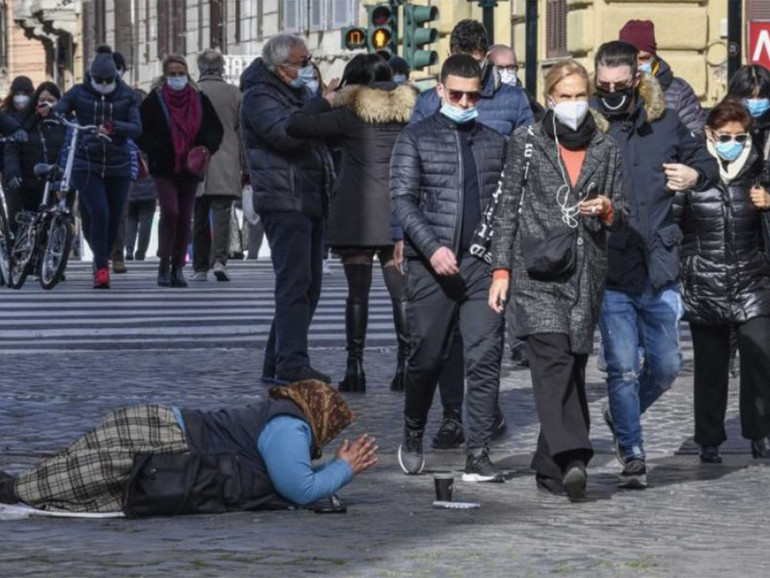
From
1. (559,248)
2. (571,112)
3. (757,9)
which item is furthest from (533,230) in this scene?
(757,9)

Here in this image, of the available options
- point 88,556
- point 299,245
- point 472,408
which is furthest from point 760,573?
point 299,245

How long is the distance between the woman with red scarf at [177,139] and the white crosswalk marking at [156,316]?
680 mm

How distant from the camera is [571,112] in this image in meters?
9.73

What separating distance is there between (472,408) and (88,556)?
2.67 m

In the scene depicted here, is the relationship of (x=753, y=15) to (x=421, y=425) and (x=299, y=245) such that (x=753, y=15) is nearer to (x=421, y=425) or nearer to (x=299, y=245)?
(x=299, y=245)

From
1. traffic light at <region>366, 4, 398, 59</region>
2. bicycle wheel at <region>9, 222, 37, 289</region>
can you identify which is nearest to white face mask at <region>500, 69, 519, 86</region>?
bicycle wheel at <region>9, 222, 37, 289</region>

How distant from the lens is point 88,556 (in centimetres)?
789

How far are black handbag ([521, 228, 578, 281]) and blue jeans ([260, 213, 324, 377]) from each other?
11.8ft

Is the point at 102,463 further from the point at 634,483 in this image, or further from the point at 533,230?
the point at 634,483

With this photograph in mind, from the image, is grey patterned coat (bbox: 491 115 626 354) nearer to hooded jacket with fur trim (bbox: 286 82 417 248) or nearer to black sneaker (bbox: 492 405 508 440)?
black sneaker (bbox: 492 405 508 440)

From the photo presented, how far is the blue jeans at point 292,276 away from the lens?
520 inches

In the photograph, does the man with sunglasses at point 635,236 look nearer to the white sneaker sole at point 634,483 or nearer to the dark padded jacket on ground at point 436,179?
the white sneaker sole at point 634,483

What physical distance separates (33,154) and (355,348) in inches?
380

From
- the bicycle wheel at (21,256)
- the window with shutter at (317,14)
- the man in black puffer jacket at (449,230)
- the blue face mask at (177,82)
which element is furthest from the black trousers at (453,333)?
the window with shutter at (317,14)
